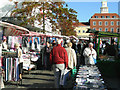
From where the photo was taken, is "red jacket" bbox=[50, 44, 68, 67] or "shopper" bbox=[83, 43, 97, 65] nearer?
"red jacket" bbox=[50, 44, 68, 67]

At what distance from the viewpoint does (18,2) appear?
2022 cm

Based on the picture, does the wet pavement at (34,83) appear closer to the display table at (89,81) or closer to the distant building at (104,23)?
the display table at (89,81)

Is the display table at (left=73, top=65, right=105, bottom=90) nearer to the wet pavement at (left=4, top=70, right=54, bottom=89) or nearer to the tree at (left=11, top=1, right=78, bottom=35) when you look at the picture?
the wet pavement at (left=4, top=70, right=54, bottom=89)

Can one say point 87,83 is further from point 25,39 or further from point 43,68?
point 25,39

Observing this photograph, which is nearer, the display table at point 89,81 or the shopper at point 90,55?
the display table at point 89,81

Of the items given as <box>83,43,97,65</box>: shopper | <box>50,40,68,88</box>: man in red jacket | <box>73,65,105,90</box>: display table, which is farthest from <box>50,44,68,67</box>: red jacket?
<box>83,43,97,65</box>: shopper

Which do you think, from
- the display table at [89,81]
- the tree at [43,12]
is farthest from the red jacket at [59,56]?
the tree at [43,12]

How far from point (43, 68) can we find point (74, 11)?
10326mm

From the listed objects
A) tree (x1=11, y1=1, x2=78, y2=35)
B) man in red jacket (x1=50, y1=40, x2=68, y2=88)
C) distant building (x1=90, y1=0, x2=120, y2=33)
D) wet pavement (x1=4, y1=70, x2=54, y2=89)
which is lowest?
wet pavement (x1=4, y1=70, x2=54, y2=89)

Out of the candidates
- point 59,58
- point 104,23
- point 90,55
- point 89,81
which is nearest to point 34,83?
point 59,58

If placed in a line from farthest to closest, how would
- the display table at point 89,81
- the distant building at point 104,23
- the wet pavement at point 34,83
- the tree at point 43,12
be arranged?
the distant building at point 104,23, the tree at point 43,12, the wet pavement at point 34,83, the display table at point 89,81

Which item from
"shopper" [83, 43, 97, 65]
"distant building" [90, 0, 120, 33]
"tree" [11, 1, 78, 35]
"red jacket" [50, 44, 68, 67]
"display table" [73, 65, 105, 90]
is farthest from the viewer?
"distant building" [90, 0, 120, 33]

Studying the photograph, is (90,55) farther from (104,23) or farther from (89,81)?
(104,23)

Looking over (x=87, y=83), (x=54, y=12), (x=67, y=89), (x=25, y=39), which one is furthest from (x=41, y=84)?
(x=54, y=12)
